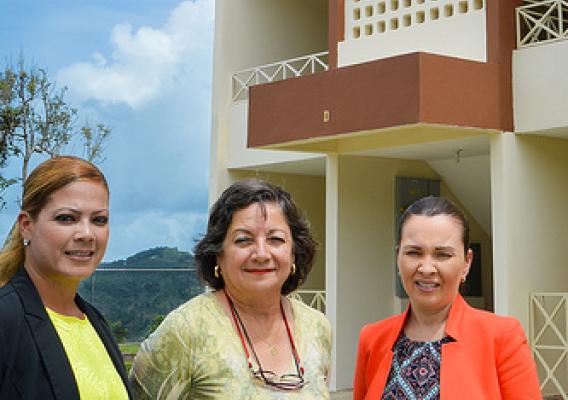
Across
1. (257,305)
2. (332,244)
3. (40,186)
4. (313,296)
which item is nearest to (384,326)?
(257,305)

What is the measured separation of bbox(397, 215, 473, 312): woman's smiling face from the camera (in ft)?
9.09

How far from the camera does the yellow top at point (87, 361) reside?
231 cm

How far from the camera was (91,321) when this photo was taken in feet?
8.48

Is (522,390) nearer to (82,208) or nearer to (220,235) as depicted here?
(220,235)

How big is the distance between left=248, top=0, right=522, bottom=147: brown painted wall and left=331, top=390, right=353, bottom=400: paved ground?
→ 3.19 meters

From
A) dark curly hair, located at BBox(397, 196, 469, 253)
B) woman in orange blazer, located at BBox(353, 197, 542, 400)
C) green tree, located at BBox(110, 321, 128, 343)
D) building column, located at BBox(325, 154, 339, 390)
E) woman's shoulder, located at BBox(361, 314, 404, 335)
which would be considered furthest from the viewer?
green tree, located at BBox(110, 321, 128, 343)

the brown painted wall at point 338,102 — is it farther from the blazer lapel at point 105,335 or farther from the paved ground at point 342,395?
the blazer lapel at point 105,335

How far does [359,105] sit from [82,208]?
695 centimetres

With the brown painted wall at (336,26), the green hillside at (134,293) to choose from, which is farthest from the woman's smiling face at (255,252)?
the green hillside at (134,293)

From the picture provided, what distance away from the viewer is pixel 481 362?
2.72m

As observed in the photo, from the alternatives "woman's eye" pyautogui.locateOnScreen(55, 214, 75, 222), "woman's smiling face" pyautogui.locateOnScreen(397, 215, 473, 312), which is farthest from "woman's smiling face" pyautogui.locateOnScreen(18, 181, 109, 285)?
"woman's smiling face" pyautogui.locateOnScreen(397, 215, 473, 312)

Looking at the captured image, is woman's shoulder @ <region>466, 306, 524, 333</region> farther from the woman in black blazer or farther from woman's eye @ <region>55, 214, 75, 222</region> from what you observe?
woman's eye @ <region>55, 214, 75, 222</region>

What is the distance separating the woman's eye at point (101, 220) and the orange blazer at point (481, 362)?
107cm

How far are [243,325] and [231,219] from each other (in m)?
0.34
